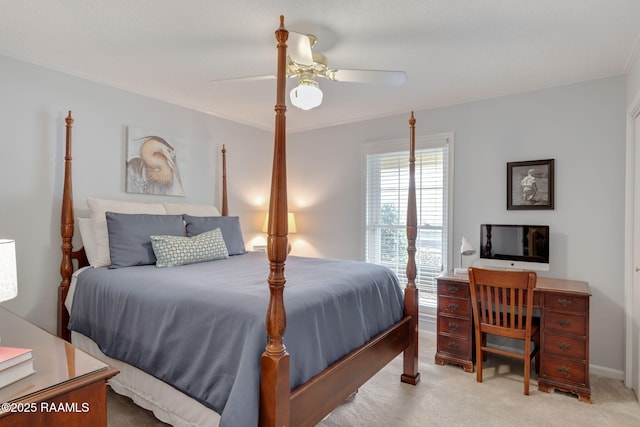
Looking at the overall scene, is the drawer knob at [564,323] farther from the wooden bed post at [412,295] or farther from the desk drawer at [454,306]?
the wooden bed post at [412,295]

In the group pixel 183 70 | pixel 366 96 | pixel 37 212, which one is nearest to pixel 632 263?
pixel 366 96

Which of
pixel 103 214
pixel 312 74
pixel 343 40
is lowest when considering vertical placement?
pixel 103 214

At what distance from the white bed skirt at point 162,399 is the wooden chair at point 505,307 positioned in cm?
202

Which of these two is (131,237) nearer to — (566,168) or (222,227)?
(222,227)

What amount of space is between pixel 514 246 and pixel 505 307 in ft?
2.30

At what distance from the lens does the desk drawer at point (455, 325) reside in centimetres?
288

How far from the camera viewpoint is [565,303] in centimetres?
252

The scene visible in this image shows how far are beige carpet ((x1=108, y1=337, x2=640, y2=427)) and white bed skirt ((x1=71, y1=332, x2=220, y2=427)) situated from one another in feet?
0.72

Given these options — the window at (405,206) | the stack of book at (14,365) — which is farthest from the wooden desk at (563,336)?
the stack of book at (14,365)

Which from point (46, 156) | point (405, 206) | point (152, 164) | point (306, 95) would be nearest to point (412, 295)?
point (405, 206)

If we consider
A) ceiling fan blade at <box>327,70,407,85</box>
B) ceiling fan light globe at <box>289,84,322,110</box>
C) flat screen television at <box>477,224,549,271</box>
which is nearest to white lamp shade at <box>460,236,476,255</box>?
flat screen television at <box>477,224,549,271</box>

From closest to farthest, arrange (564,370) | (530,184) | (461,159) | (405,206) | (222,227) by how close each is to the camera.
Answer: (564,370) → (530,184) → (222,227) → (461,159) → (405,206)

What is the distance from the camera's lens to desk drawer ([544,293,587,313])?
247 cm

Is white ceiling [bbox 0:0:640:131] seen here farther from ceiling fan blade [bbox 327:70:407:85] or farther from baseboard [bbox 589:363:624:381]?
baseboard [bbox 589:363:624:381]
